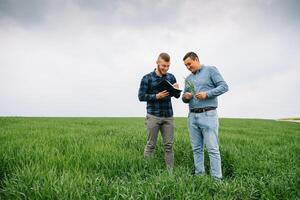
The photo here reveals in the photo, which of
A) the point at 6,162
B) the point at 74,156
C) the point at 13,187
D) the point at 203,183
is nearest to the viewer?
the point at 13,187

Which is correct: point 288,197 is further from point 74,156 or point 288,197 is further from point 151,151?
point 74,156

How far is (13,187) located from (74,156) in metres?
1.77

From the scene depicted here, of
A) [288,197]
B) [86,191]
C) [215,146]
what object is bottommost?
[288,197]

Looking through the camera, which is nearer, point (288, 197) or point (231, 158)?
point (288, 197)

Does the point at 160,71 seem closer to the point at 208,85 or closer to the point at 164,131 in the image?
the point at 208,85

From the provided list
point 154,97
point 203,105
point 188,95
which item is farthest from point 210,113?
point 154,97

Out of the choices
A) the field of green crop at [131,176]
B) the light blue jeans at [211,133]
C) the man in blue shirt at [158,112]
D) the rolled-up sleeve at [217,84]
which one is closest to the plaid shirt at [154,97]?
the man in blue shirt at [158,112]

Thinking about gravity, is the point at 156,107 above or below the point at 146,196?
above

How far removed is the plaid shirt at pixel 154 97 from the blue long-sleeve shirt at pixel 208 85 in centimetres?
41

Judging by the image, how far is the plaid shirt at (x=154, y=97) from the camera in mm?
5125

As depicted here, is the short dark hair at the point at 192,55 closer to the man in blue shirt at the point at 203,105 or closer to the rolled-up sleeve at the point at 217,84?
the man in blue shirt at the point at 203,105

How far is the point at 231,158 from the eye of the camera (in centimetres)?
605

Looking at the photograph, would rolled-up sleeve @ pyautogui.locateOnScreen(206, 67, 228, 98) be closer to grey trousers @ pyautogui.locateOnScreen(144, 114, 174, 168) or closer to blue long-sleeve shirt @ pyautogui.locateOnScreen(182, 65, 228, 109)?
blue long-sleeve shirt @ pyautogui.locateOnScreen(182, 65, 228, 109)

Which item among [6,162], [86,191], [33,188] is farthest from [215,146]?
[6,162]
